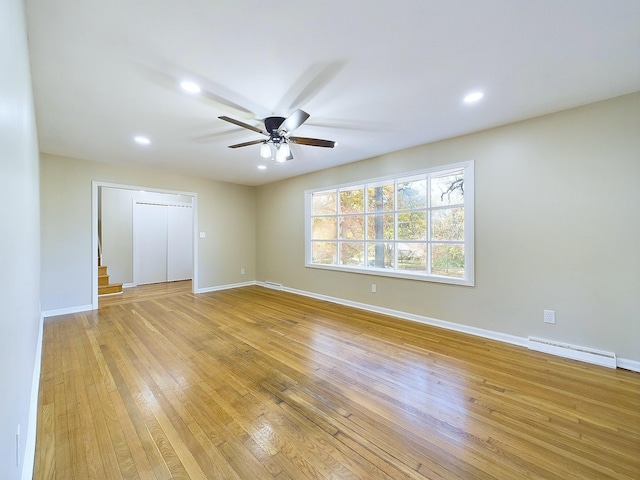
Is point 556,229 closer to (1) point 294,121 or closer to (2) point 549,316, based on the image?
(2) point 549,316

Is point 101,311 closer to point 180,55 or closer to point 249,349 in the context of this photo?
Result: point 249,349

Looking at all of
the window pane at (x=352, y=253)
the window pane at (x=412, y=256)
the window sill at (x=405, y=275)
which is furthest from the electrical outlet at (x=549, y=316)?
the window pane at (x=352, y=253)

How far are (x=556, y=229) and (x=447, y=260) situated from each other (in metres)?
1.22

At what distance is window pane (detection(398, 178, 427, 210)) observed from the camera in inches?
159

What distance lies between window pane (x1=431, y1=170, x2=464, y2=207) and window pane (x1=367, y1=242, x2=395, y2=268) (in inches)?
38.9

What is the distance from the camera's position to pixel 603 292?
8.77 feet

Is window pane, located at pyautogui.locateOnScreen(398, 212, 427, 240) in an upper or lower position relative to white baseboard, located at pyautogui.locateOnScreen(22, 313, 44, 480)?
upper

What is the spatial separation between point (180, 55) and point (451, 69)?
Result: 6.84 ft

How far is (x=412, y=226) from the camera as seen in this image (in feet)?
13.6

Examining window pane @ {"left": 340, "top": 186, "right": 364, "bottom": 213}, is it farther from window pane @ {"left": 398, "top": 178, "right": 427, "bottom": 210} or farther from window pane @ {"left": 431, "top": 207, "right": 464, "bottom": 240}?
window pane @ {"left": 431, "top": 207, "right": 464, "bottom": 240}

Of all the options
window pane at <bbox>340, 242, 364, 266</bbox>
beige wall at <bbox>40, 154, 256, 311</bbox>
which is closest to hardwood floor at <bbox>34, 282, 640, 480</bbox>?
beige wall at <bbox>40, 154, 256, 311</bbox>

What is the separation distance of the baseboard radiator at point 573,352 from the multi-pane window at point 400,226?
3.02 feet

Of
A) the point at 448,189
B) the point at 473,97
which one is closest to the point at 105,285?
the point at 448,189

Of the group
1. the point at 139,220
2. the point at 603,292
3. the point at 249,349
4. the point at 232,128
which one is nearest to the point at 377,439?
the point at 249,349
